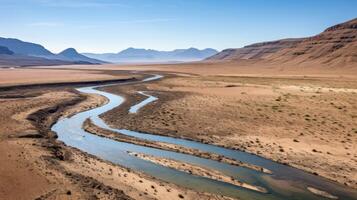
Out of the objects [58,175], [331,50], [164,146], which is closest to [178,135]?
[164,146]

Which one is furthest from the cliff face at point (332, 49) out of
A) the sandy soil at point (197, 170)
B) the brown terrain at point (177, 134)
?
the sandy soil at point (197, 170)

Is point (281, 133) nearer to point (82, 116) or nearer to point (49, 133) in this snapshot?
point (49, 133)

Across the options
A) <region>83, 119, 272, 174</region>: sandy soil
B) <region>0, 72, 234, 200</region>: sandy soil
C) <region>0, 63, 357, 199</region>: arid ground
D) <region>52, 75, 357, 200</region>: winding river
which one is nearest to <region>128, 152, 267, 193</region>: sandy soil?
<region>52, 75, 357, 200</region>: winding river

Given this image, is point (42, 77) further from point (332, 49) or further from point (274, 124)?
point (332, 49)

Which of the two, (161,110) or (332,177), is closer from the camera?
(332,177)

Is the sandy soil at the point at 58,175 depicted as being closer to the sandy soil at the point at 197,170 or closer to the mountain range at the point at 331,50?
the sandy soil at the point at 197,170

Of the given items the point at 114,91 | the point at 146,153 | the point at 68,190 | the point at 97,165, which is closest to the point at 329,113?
the point at 146,153

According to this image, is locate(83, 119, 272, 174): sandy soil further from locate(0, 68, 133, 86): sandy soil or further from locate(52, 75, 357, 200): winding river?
locate(0, 68, 133, 86): sandy soil

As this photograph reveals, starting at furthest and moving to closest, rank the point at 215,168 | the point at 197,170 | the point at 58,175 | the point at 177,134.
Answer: the point at 177,134
the point at 215,168
the point at 197,170
the point at 58,175
